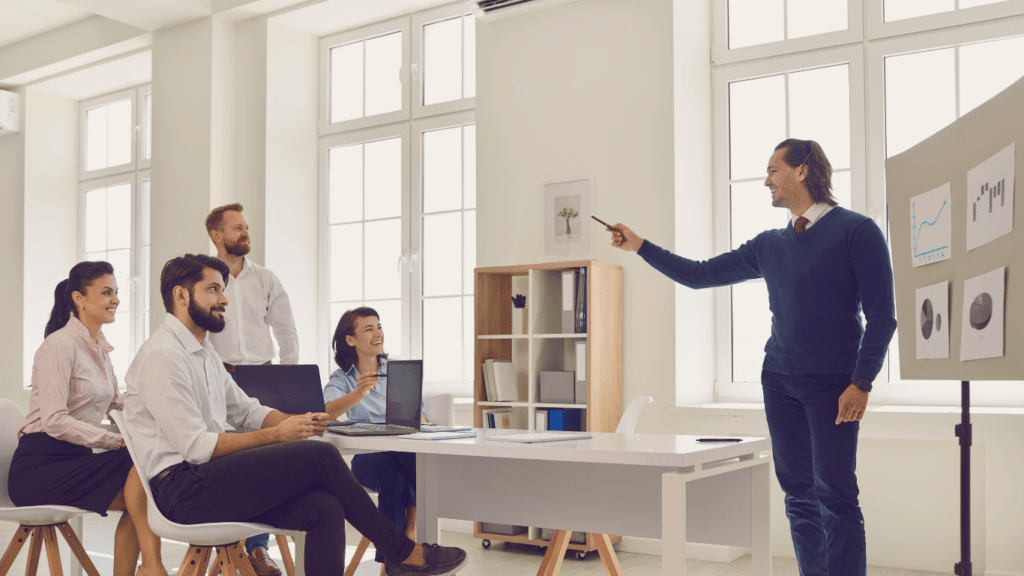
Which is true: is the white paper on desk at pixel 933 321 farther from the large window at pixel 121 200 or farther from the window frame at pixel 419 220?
the large window at pixel 121 200

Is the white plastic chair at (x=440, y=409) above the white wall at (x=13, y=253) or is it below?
below

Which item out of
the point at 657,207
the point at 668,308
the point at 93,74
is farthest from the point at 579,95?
the point at 93,74

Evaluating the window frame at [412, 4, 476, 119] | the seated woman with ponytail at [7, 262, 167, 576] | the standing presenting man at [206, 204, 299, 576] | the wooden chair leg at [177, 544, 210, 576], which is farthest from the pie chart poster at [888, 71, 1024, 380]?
the window frame at [412, 4, 476, 119]

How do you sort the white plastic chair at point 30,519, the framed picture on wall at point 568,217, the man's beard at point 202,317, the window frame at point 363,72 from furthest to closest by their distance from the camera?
the window frame at point 363,72 → the framed picture on wall at point 568,217 → the white plastic chair at point 30,519 → the man's beard at point 202,317

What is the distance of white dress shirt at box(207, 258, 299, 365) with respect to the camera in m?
4.52

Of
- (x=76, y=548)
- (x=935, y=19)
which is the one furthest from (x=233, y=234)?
(x=935, y=19)

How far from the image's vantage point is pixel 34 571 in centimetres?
330

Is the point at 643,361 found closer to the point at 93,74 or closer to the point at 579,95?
the point at 579,95

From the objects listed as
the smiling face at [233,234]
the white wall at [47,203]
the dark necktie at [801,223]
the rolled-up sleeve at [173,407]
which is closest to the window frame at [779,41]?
the dark necktie at [801,223]

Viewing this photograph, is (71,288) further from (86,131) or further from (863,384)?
(86,131)

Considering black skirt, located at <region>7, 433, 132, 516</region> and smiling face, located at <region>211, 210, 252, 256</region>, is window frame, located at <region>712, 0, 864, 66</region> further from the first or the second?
black skirt, located at <region>7, 433, 132, 516</region>

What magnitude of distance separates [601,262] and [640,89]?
96 centimetres

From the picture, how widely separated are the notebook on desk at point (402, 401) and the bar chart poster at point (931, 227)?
1.57 metres

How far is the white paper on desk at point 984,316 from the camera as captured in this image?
202 centimetres
